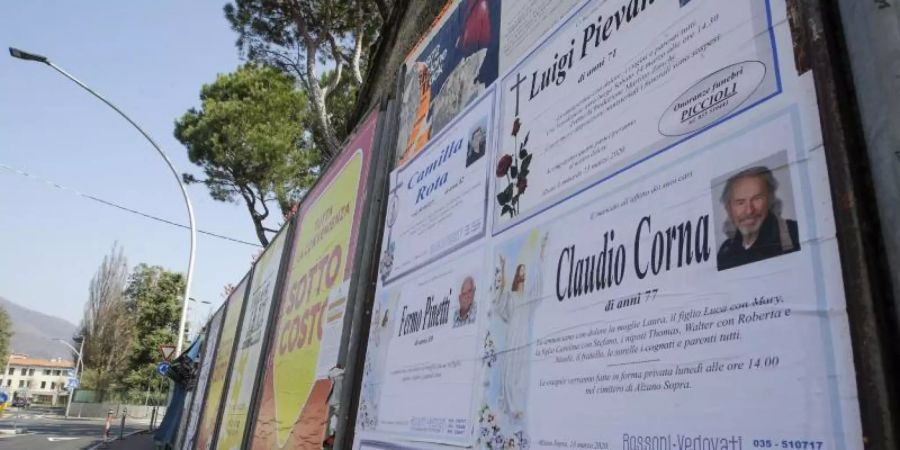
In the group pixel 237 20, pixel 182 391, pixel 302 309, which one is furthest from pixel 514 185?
pixel 237 20

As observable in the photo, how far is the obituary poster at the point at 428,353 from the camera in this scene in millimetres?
2064

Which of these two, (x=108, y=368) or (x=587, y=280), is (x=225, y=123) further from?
(x=108, y=368)

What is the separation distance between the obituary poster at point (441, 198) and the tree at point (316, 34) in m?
9.83

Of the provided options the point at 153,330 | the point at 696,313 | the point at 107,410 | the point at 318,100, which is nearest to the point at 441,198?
the point at 696,313

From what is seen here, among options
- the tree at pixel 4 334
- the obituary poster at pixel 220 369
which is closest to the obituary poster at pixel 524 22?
the obituary poster at pixel 220 369

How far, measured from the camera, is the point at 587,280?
1.58 metres

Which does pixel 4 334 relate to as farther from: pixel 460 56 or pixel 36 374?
pixel 460 56

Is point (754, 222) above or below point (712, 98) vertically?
below

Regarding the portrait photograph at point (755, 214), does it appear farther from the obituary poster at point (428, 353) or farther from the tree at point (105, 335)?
the tree at point (105, 335)

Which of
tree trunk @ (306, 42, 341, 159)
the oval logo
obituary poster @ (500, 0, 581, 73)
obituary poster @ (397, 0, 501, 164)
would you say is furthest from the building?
the oval logo

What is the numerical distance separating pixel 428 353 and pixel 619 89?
1217 millimetres

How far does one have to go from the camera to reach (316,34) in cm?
1377

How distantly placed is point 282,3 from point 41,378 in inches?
4241

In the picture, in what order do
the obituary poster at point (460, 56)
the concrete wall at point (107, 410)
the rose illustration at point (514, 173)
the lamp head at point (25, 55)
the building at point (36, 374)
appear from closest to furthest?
1. the rose illustration at point (514, 173)
2. the obituary poster at point (460, 56)
3. the lamp head at point (25, 55)
4. the concrete wall at point (107, 410)
5. the building at point (36, 374)
